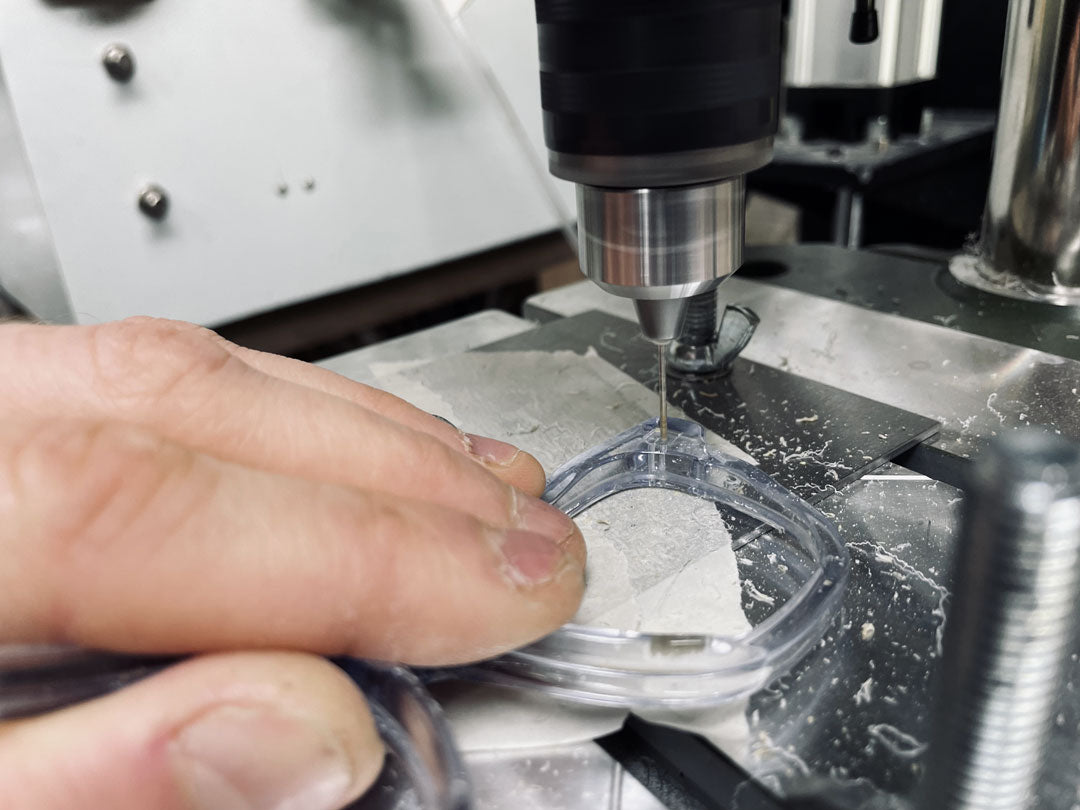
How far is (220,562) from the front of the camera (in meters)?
0.32

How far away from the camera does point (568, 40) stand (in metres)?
0.40

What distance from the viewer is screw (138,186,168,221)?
0.83 meters

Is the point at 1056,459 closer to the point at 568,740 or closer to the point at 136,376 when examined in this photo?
the point at 568,740

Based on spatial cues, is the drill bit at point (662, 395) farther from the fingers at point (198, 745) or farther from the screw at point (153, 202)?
the screw at point (153, 202)

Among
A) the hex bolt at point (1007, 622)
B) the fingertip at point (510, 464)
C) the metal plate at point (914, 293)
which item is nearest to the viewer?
the hex bolt at point (1007, 622)

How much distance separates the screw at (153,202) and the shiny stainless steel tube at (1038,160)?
84 cm

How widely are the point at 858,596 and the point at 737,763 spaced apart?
14cm

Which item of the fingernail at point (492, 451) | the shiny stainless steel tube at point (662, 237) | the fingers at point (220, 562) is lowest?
the fingernail at point (492, 451)

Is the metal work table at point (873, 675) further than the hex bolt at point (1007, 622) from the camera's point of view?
Yes

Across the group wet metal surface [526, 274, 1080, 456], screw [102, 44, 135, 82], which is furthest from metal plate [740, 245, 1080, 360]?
screw [102, 44, 135, 82]

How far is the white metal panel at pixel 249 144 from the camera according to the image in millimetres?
783

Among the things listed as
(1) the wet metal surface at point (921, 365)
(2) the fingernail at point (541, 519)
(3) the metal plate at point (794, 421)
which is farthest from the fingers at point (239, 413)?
(1) the wet metal surface at point (921, 365)

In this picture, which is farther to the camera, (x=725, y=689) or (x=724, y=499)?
(x=724, y=499)

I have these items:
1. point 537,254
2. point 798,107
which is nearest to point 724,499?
point 537,254
